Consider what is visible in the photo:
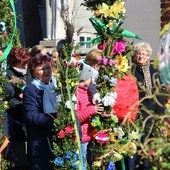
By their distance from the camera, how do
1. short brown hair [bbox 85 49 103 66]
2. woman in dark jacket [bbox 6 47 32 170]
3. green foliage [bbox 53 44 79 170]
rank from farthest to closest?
woman in dark jacket [bbox 6 47 32 170] < short brown hair [bbox 85 49 103 66] < green foliage [bbox 53 44 79 170]

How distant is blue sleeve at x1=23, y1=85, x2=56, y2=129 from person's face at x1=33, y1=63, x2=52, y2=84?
0.34 feet

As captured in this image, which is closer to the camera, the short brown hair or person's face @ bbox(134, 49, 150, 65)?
the short brown hair

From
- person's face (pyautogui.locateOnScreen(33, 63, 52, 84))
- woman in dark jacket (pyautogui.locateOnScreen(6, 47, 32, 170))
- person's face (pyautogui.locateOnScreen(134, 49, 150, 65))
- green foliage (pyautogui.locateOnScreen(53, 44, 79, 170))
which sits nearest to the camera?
green foliage (pyautogui.locateOnScreen(53, 44, 79, 170))

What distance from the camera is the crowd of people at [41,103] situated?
4.96 meters

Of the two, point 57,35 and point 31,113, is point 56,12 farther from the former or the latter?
point 31,113

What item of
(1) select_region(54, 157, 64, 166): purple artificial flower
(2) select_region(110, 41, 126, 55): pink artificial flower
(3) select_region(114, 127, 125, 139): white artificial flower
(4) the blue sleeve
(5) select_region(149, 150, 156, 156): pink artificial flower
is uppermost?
(2) select_region(110, 41, 126, 55): pink artificial flower

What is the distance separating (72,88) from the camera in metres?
4.81

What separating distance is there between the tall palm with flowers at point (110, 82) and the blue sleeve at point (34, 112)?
48 cm

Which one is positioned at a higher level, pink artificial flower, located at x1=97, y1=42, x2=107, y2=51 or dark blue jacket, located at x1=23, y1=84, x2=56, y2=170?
pink artificial flower, located at x1=97, y1=42, x2=107, y2=51

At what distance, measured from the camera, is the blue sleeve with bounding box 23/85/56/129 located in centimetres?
485

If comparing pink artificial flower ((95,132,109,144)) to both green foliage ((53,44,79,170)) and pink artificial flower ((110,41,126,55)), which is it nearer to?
green foliage ((53,44,79,170))

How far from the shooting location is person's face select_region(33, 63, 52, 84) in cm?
499

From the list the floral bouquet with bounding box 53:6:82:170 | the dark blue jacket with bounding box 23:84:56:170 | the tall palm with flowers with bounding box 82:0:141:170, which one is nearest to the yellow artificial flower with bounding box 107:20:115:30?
the tall palm with flowers with bounding box 82:0:141:170

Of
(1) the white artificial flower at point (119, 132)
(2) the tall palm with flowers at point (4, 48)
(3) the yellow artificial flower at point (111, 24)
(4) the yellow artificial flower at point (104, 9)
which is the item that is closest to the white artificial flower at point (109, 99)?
(1) the white artificial flower at point (119, 132)
